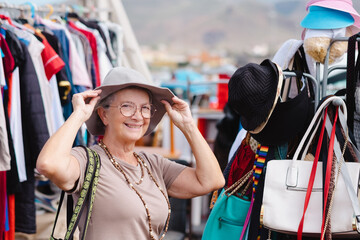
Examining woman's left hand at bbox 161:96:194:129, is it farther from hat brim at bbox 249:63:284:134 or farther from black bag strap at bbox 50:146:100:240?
black bag strap at bbox 50:146:100:240

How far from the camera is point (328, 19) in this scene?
3137 mm

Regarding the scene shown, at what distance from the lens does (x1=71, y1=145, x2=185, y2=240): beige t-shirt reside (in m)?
2.43

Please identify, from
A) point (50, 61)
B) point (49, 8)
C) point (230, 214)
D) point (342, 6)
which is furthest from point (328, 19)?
point (49, 8)

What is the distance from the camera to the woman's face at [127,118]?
2600 mm

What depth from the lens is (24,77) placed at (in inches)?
159

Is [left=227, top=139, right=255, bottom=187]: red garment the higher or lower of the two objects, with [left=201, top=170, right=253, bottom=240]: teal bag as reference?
higher

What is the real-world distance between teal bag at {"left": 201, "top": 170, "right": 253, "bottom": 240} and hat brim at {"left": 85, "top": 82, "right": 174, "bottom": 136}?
60 centimetres

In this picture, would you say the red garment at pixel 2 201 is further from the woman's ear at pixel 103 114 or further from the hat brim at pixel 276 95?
the hat brim at pixel 276 95

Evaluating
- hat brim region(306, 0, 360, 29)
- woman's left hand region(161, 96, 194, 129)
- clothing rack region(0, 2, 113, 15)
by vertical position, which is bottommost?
woman's left hand region(161, 96, 194, 129)

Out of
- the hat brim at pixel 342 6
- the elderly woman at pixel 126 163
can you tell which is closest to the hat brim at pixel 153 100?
the elderly woman at pixel 126 163

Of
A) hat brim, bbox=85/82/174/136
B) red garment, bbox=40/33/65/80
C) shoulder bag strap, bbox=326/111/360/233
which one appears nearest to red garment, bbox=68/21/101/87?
red garment, bbox=40/33/65/80

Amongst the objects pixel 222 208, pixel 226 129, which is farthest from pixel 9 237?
pixel 226 129

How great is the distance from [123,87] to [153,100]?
0.89 ft

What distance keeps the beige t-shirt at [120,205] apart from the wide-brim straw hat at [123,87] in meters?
0.22
